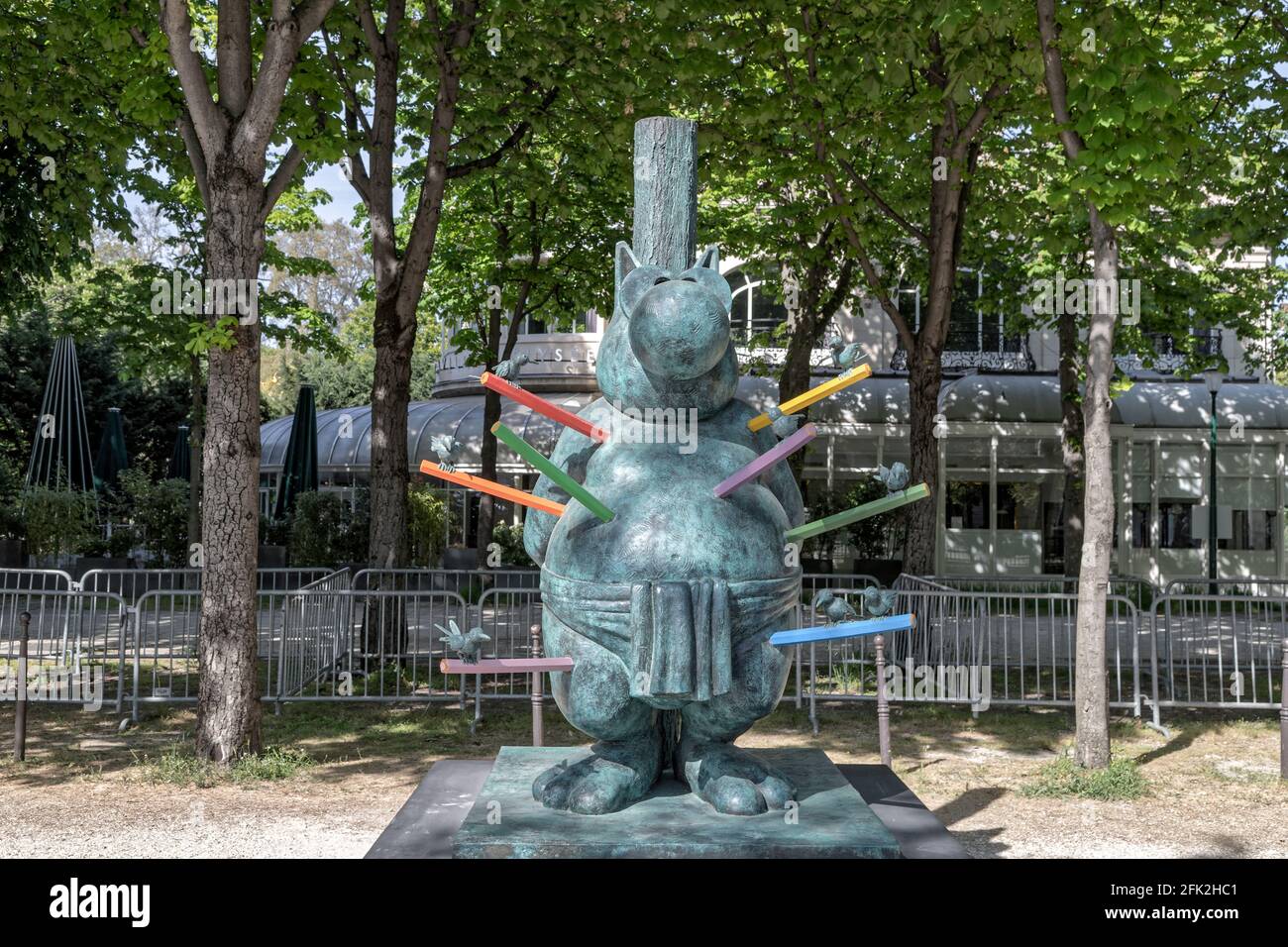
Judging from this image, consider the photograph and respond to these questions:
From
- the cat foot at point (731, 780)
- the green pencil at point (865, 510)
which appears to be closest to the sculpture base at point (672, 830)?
the cat foot at point (731, 780)

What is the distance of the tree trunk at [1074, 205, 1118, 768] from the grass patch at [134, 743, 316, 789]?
6059 mm

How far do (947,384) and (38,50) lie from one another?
20.2 meters

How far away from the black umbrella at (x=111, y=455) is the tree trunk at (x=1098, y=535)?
2151 centimetres

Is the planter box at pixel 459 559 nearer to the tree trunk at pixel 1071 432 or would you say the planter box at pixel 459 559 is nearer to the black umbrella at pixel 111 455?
the black umbrella at pixel 111 455

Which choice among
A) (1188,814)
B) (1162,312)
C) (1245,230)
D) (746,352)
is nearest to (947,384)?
(746,352)

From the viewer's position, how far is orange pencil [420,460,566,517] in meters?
4.37

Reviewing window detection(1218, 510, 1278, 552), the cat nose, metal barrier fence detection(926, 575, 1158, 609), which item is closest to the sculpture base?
the cat nose

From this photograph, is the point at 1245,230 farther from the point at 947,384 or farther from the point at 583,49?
the point at 947,384

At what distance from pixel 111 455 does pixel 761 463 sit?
80.1ft

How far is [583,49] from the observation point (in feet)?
41.2

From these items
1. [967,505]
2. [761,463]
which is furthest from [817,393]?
[967,505]

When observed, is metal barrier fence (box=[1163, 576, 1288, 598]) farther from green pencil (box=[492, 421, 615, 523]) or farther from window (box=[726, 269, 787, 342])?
window (box=[726, 269, 787, 342])

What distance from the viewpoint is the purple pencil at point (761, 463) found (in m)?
4.44
